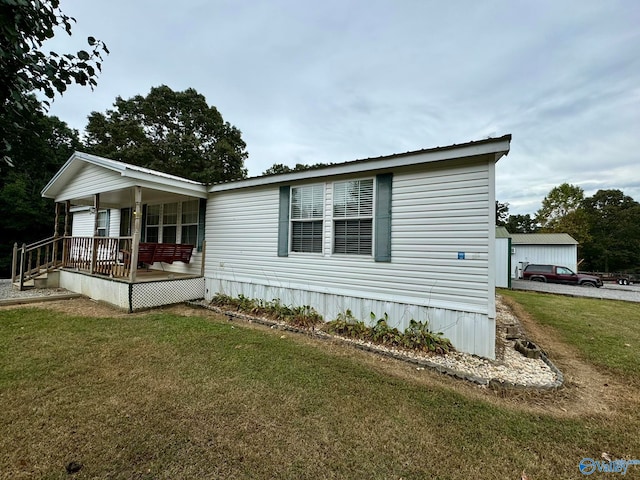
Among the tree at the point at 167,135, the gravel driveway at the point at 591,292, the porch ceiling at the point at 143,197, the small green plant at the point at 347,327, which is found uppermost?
the tree at the point at 167,135

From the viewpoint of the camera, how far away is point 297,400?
2.73 meters

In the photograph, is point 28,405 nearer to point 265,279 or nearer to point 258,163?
point 265,279

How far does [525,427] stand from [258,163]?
2575 cm

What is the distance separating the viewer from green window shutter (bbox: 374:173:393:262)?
4.77 meters

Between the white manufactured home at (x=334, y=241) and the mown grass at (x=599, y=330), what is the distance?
6.04 ft

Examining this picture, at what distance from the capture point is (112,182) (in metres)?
7.06

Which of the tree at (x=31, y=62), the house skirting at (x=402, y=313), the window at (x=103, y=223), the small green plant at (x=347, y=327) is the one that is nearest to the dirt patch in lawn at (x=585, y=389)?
the house skirting at (x=402, y=313)

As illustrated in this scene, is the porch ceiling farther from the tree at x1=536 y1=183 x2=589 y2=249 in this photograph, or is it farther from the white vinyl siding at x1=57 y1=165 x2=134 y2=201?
the tree at x1=536 y1=183 x2=589 y2=249

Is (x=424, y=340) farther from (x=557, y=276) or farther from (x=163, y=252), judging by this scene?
(x=557, y=276)

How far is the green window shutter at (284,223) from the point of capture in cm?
604

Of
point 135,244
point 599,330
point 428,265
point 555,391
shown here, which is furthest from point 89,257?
point 599,330

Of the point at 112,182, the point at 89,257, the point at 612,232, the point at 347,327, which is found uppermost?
the point at 612,232

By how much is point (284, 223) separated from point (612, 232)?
156 ft

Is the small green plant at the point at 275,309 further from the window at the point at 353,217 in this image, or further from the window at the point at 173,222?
the window at the point at 173,222
